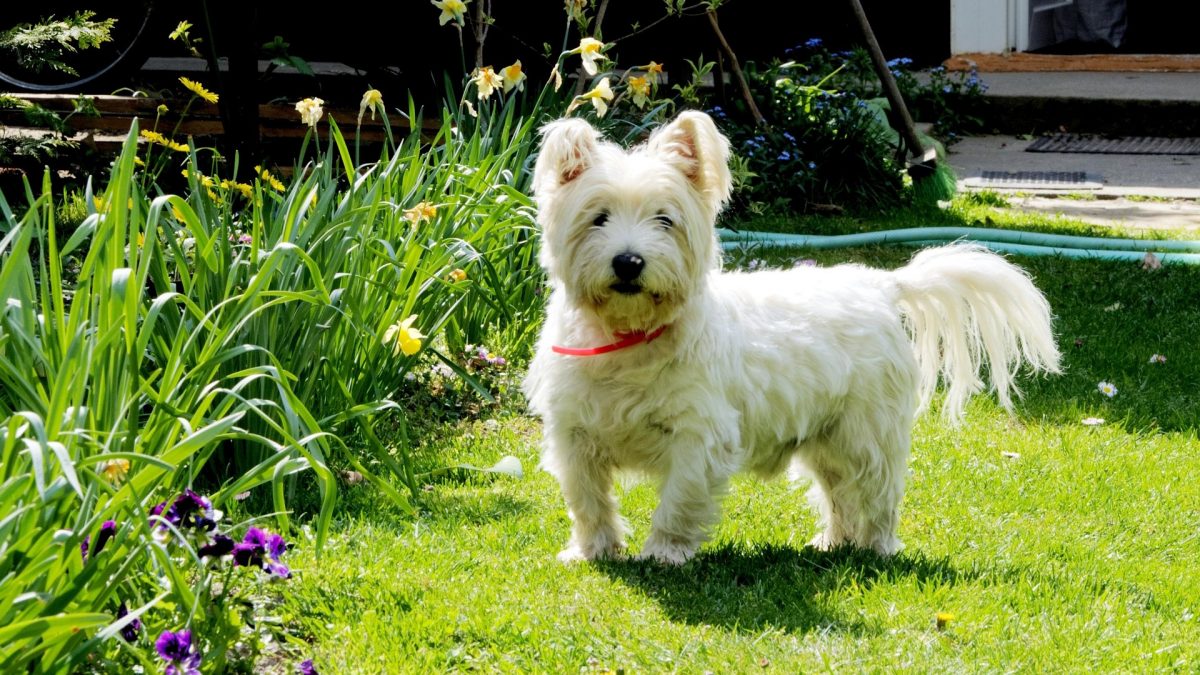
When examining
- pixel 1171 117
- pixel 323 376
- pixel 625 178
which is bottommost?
pixel 1171 117

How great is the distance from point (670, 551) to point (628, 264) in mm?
783

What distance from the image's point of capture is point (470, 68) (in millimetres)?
8547

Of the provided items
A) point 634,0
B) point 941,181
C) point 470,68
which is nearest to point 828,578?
point 941,181

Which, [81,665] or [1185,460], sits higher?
[81,665]

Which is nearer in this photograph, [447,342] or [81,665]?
[81,665]

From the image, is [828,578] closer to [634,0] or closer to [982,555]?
[982,555]

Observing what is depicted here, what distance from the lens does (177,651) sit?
255 centimetres

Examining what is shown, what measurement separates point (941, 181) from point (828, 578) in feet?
16.2

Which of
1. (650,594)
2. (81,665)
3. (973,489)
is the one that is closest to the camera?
(81,665)

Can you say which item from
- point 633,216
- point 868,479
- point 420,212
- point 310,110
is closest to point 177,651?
point 633,216

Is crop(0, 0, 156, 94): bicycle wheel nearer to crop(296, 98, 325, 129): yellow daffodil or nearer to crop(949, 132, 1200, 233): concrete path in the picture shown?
crop(296, 98, 325, 129): yellow daffodil

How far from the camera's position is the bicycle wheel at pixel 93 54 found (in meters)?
9.09

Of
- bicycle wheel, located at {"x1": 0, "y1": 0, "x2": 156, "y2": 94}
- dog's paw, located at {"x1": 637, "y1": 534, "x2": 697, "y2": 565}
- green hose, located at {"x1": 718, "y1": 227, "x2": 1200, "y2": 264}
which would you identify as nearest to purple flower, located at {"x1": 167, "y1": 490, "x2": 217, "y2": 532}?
dog's paw, located at {"x1": 637, "y1": 534, "x2": 697, "y2": 565}

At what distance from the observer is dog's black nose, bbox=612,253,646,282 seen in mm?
3520
